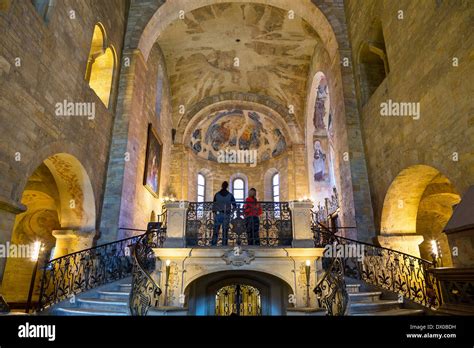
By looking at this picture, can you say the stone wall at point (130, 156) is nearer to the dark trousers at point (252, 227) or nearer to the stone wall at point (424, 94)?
the dark trousers at point (252, 227)

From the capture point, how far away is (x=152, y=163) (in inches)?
498

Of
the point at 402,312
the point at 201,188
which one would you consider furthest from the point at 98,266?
the point at 201,188

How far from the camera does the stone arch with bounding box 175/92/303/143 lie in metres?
18.2

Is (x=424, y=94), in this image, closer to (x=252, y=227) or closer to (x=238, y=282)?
(x=252, y=227)

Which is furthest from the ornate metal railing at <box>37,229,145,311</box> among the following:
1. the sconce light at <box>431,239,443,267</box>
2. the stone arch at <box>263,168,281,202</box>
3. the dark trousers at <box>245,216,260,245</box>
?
the stone arch at <box>263,168,281,202</box>

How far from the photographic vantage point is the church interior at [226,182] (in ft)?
17.8

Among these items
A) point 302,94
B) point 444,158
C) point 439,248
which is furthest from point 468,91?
point 302,94

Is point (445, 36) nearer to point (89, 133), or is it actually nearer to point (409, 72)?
point (409, 72)

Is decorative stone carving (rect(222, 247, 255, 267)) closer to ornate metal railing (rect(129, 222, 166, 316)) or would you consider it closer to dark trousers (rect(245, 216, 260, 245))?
dark trousers (rect(245, 216, 260, 245))

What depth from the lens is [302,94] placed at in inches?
691

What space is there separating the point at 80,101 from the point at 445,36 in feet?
27.4

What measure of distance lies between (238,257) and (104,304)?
276 centimetres

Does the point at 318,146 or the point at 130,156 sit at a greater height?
the point at 318,146

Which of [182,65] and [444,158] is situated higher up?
[182,65]
